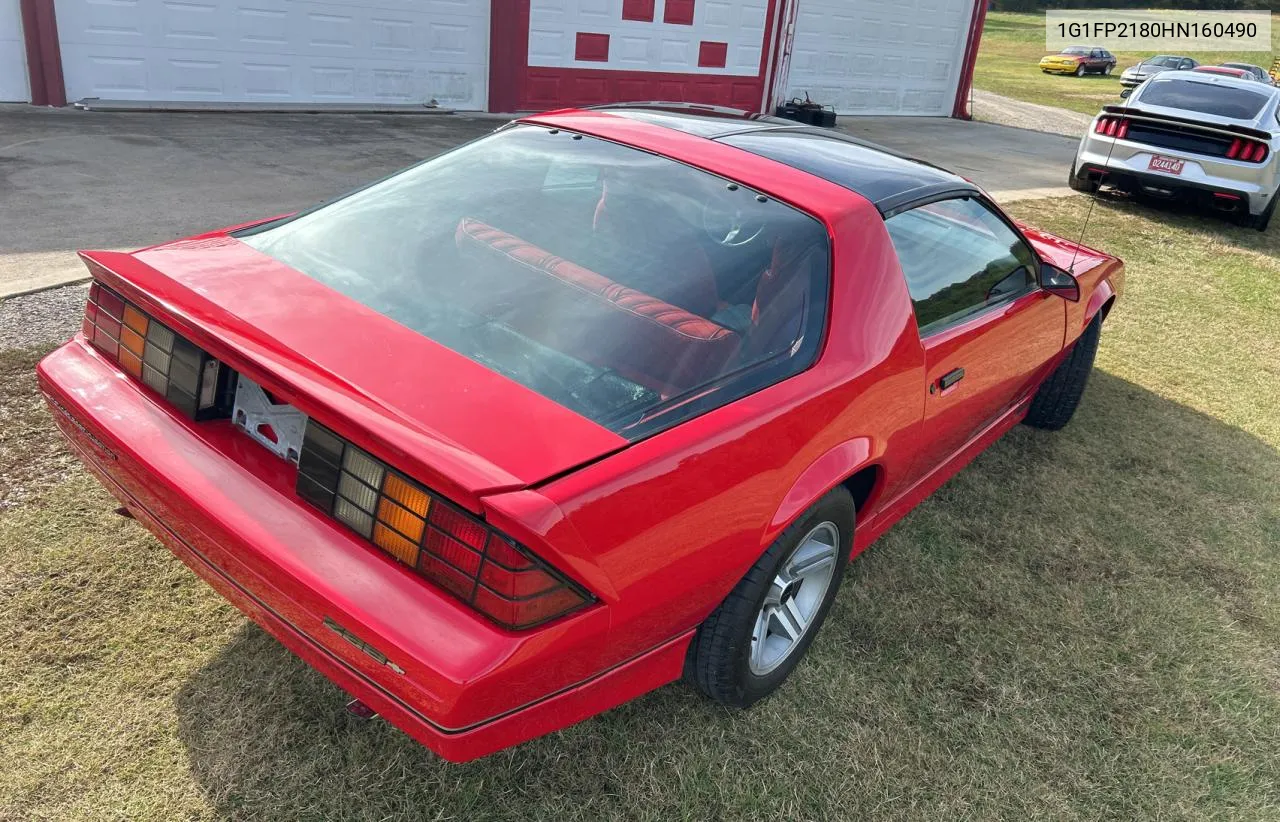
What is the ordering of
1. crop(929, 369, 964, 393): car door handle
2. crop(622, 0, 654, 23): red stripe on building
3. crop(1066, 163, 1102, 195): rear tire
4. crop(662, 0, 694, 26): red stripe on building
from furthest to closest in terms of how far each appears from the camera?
1. crop(662, 0, 694, 26): red stripe on building
2. crop(622, 0, 654, 23): red stripe on building
3. crop(1066, 163, 1102, 195): rear tire
4. crop(929, 369, 964, 393): car door handle

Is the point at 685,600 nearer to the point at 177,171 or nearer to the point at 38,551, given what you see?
the point at 38,551

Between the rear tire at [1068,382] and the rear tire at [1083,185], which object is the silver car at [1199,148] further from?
the rear tire at [1068,382]

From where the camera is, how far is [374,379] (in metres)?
1.82

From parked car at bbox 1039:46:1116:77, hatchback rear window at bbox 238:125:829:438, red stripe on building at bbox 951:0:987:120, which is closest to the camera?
hatchback rear window at bbox 238:125:829:438

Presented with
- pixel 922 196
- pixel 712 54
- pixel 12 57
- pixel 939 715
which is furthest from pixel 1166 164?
pixel 12 57

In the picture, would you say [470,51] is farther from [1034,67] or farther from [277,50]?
[1034,67]

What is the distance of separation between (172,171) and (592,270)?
6004 millimetres

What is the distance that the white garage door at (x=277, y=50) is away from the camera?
8.94m

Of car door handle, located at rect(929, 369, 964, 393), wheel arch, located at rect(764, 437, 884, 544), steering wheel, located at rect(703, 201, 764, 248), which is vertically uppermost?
steering wheel, located at rect(703, 201, 764, 248)

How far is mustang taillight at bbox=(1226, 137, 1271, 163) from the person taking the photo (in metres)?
8.55

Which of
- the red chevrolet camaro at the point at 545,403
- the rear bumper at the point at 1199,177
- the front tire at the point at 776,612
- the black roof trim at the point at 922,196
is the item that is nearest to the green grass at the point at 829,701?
the front tire at the point at 776,612

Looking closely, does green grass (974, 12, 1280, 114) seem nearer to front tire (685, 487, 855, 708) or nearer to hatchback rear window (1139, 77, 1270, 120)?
hatchback rear window (1139, 77, 1270, 120)

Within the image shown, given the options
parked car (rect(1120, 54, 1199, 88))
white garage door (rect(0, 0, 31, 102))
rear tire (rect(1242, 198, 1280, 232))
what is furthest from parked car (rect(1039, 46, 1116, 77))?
white garage door (rect(0, 0, 31, 102))

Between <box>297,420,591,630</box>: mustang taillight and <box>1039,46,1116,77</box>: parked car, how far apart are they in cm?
3711
